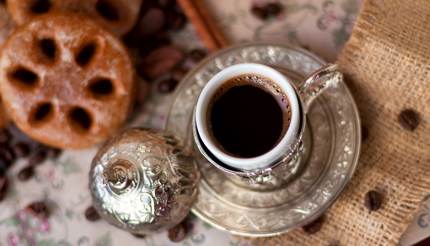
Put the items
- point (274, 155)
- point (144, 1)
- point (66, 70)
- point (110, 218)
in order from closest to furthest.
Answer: point (274, 155)
point (110, 218)
point (66, 70)
point (144, 1)

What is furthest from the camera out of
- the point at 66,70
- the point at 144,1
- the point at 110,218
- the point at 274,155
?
the point at 144,1

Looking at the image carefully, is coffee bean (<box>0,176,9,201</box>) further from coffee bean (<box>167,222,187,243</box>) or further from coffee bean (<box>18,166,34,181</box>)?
coffee bean (<box>167,222,187,243</box>)

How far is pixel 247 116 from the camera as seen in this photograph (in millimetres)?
992

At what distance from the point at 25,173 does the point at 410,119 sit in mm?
697

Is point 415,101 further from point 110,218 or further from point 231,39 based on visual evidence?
point 110,218

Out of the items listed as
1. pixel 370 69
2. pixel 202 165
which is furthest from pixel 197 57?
pixel 370 69

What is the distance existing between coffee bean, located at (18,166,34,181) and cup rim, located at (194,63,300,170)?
45 centimetres

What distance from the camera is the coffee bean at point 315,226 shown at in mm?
1116

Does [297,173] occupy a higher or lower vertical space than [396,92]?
lower

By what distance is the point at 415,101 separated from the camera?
109 centimetres

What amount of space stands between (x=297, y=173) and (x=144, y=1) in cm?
44

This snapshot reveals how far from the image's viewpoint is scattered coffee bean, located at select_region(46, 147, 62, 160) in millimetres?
1255

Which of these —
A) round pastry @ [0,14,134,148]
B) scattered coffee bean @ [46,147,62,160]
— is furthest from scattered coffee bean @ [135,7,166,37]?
scattered coffee bean @ [46,147,62,160]

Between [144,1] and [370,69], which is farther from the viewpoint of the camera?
[144,1]
